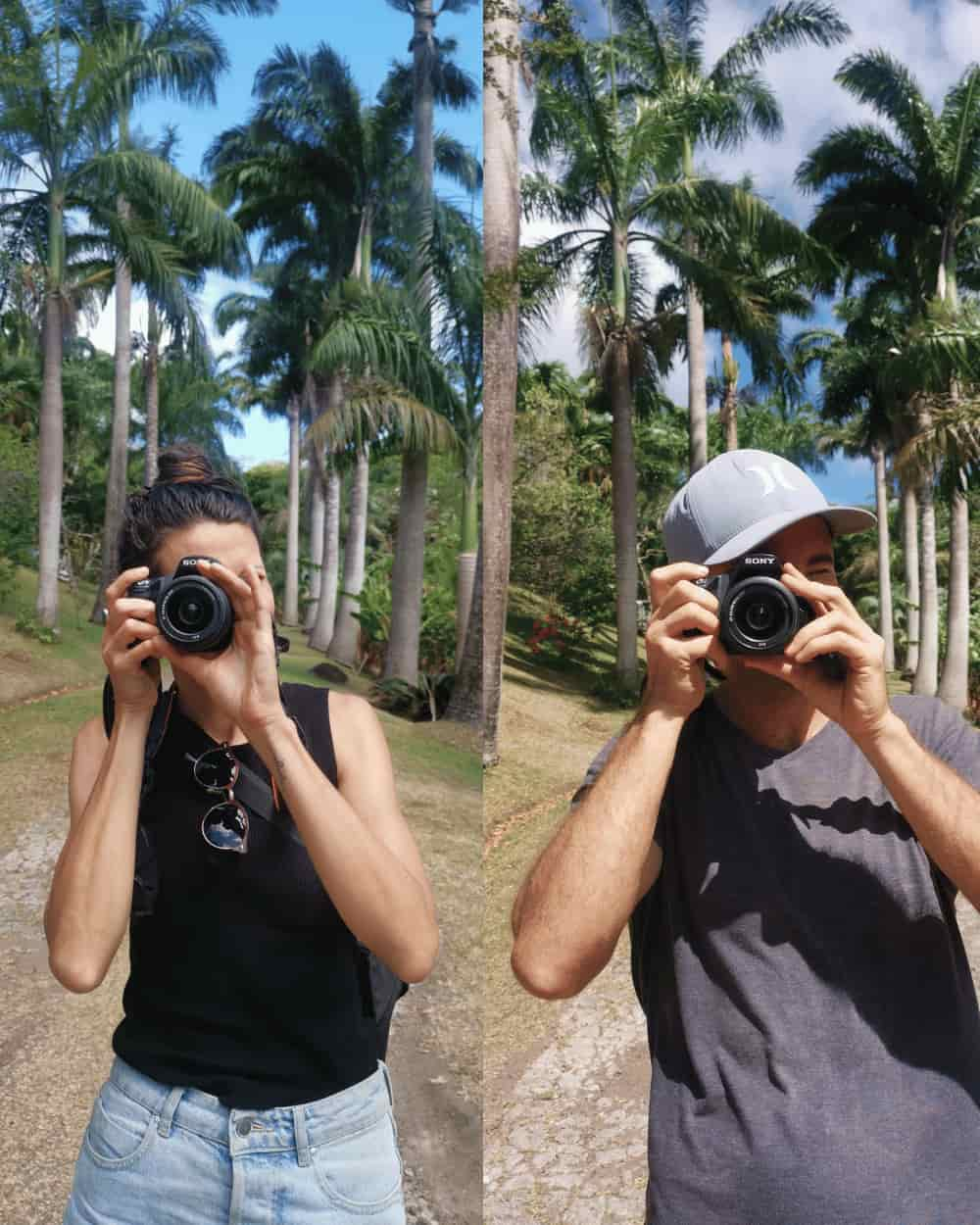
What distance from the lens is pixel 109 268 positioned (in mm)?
1905

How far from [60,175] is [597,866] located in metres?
1.59

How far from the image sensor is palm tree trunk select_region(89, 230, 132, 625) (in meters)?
1.84

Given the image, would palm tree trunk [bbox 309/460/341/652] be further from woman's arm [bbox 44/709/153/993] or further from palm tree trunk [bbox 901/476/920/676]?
palm tree trunk [bbox 901/476/920/676]

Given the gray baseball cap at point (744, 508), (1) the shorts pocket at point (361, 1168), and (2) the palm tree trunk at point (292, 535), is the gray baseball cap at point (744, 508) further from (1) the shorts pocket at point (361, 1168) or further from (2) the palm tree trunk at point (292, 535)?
(2) the palm tree trunk at point (292, 535)

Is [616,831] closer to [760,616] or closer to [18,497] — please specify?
[760,616]

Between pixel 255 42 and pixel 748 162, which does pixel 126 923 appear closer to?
pixel 255 42

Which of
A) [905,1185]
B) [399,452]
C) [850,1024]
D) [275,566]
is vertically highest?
[399,452]

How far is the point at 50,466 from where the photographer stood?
76.4 inches

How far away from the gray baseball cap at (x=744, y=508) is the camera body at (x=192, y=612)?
1.47 feet

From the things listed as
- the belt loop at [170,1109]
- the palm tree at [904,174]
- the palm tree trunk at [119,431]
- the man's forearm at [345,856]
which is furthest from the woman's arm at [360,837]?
the palm tree at [904,174]

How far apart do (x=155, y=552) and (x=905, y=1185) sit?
88 cm

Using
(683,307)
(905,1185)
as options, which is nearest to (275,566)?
(683,307)

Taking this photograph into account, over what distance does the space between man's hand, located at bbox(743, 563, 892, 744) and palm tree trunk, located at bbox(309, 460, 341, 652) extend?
1.27 meters

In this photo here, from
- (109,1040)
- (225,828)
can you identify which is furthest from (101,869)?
(109,1040)
